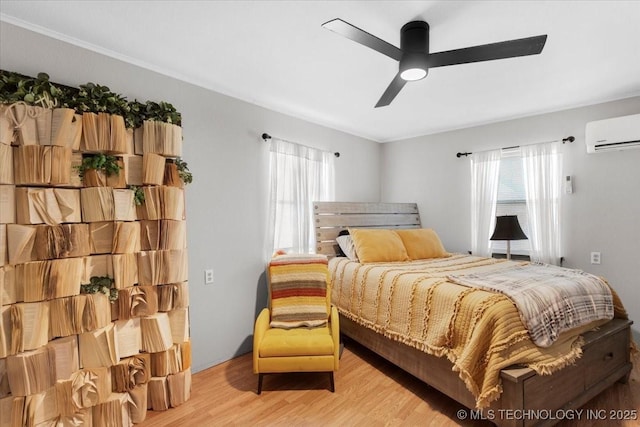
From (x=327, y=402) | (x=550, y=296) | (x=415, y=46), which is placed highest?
(x=415, y=46)

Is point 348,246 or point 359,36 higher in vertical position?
point 359,36

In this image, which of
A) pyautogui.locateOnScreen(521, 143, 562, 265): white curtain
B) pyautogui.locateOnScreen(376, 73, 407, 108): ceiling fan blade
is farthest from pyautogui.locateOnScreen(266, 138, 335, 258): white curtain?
pyautogui.locateOnScreen(521, 143, 562, 265): white curtain

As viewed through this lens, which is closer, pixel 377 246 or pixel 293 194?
pixel 377 246

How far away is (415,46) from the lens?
1.73m

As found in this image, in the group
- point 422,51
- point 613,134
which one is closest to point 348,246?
point 422,51

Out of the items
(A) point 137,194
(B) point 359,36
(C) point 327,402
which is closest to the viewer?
(B) point 359,36

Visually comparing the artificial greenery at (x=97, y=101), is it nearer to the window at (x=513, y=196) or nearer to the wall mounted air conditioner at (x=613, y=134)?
the window at (x=513, y=196)

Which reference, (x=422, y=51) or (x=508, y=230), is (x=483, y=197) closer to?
(x=508, y=230)

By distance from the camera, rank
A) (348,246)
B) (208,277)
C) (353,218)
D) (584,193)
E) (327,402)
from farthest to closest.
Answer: (353,218) < (348,246) < (584,193) < (208,277) < (327,402)

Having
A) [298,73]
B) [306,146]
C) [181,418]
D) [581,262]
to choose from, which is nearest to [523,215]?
[581,262]

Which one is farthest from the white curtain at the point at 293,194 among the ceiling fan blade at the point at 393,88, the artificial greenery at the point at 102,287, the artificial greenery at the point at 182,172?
the artificial greenery at the point at 102,287

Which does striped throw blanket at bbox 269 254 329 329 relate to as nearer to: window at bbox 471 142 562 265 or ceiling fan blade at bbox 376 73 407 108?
ceiling fan blade at bbox 376 73 407 108

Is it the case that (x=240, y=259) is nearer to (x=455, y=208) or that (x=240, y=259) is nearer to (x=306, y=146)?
(x=306, y=146)

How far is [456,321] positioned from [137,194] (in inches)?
86.0
